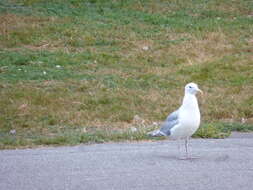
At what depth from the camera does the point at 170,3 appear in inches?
965

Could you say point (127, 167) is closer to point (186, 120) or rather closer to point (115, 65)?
point (186, 120)

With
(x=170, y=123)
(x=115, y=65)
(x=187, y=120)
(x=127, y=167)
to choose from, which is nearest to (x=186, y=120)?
(x=187, y=120)

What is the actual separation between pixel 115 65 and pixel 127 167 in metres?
9.41

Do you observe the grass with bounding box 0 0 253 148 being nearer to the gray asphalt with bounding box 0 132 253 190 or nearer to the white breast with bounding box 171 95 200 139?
the gray asphalt with bounding box 0 132 253 190

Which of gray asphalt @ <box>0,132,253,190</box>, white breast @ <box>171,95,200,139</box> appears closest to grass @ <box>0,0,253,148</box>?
gray asphalt @ <box>0,132,253,190</box>

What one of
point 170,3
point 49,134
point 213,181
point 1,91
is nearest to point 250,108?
point 49,134

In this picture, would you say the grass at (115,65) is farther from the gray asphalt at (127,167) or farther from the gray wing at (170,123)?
the gray wing at (170,123)

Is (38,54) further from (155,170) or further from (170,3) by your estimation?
(155,170)

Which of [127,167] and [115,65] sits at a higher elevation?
[115,65]

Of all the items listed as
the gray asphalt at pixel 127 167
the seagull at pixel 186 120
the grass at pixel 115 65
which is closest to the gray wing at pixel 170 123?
the seagull at pixel 186 120

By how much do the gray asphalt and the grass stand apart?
110cm

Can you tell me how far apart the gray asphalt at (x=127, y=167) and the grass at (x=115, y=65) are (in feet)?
3.60

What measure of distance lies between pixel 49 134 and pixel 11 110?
2119 mm

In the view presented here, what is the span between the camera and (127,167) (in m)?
8.95
